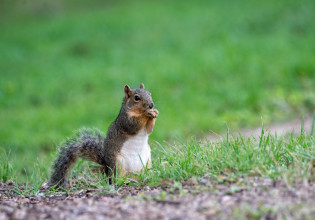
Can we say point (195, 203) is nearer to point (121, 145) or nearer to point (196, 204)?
point (196, 204)

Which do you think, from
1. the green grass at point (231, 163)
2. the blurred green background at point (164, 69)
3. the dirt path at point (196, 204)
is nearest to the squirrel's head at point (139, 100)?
the green grass at point (231, 163)

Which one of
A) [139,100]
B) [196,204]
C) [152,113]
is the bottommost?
[196,204]

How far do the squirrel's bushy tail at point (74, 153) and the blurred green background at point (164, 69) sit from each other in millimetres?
1027

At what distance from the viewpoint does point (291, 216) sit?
8.67 ft

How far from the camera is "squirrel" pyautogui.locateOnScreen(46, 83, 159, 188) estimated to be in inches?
158

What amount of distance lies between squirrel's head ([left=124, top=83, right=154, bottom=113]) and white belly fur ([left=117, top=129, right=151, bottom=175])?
221 millimetres

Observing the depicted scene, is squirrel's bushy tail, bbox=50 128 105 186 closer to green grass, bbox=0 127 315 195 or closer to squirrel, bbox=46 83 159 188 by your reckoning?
squirrel, bbox=46 83 159 188

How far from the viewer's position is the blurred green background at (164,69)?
27.8 feet

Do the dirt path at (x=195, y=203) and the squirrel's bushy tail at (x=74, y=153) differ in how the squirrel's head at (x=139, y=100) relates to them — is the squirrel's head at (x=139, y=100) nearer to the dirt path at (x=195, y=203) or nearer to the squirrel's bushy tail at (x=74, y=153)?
the squirrel's bushy tail at (x=74, y=153)

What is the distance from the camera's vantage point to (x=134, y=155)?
13.2 feet

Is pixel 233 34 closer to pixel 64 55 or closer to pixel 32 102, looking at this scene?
pixel 64 55

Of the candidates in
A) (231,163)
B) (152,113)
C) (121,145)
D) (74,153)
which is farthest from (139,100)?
(231,163)

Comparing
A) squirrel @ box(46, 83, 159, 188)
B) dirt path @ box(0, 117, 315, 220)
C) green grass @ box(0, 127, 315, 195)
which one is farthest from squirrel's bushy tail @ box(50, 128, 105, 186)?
dirt path @ box(0, 117, 315, 220)

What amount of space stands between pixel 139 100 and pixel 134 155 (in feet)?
1.68
